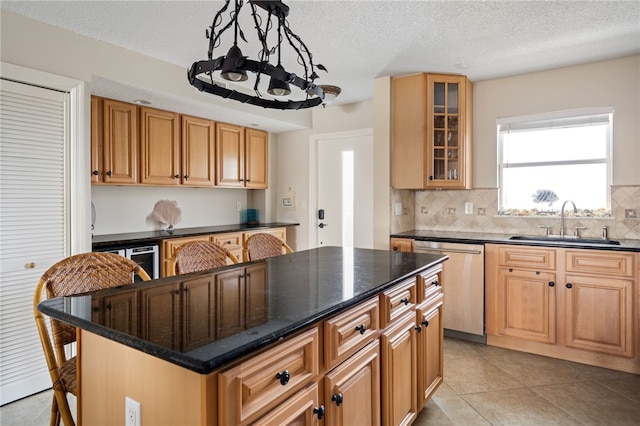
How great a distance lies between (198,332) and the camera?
3.44 feet

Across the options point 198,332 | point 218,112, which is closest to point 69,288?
point 198,332

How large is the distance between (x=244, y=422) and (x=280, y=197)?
459 centimetres

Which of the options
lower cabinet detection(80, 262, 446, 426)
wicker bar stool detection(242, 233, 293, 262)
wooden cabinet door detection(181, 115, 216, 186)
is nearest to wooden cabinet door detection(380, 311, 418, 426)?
lower cabinet detection(80, 262, 446, 426)

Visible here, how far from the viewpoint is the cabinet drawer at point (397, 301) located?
170cm

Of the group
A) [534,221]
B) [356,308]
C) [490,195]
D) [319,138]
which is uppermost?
[319,138]

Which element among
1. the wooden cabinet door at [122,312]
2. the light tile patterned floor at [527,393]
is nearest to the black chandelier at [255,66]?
the wooden cabinet door at [122,312]

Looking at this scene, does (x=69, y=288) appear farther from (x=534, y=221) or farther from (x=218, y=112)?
(x=534, y=221)

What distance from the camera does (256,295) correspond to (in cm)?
145

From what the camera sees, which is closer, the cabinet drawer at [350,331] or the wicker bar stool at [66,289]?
the cabinet drawer at [350,331]

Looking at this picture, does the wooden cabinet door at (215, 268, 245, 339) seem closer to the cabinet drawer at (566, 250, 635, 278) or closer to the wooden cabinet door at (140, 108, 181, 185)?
the wooden cabinet door at (140, 108, 181, 185)

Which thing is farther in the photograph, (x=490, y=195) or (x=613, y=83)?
(x=490, y=195)

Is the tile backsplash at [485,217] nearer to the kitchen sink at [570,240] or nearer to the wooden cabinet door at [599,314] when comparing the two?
the kitchen sink at [570,240]

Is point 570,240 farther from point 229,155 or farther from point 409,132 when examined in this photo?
point 229,155

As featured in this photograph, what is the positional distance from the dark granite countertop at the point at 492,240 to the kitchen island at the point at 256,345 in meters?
1.62
